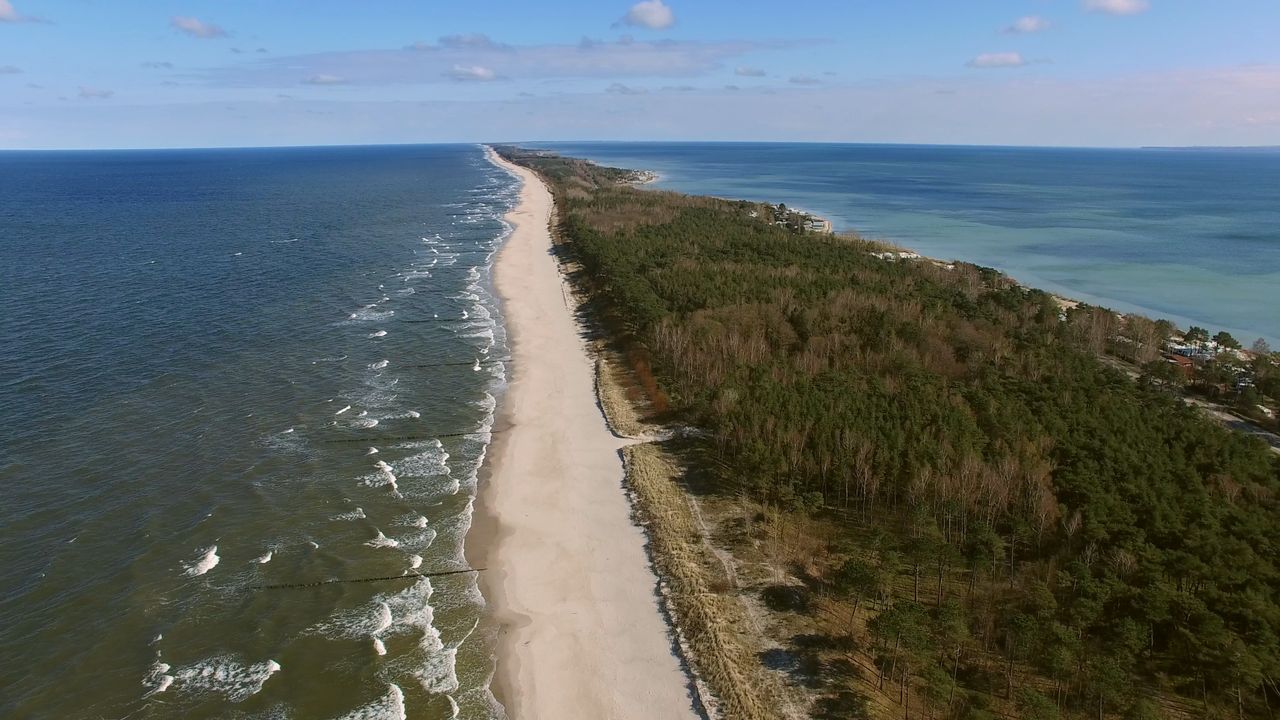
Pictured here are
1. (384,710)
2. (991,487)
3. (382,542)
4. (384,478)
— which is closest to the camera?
(384,710)

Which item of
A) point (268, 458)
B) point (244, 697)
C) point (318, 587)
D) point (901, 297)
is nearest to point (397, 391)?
point (268, 458)

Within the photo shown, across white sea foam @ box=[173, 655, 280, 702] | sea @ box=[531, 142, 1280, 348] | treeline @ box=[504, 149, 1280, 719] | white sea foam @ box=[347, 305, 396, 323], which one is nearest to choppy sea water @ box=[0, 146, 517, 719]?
white sea foam @ box=[173, 655, 280, 702]

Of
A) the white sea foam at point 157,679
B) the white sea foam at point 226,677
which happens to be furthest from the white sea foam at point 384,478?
the white sea foam at point 157,679

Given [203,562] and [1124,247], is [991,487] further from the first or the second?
[1124,247]

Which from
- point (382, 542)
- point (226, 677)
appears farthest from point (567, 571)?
point (226, 677)

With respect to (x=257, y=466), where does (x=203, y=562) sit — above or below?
below

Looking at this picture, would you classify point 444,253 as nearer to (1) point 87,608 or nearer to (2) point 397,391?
(2) point 397,391

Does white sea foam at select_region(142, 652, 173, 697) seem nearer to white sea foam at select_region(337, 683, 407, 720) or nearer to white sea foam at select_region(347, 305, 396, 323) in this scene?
white sea foam at select_region(337, 683, 407, 720)
